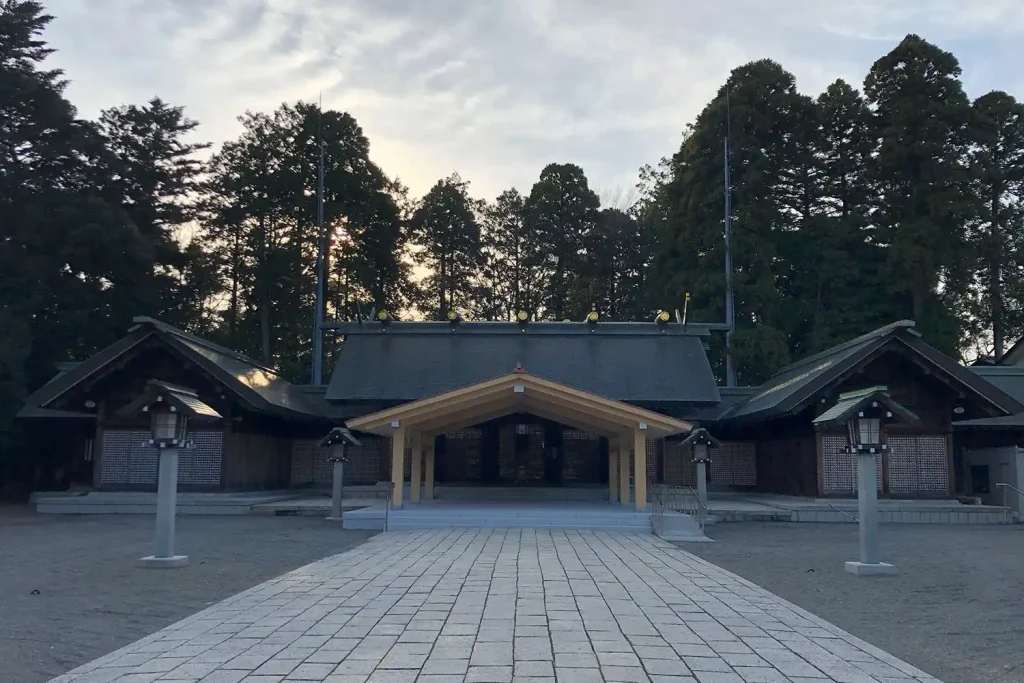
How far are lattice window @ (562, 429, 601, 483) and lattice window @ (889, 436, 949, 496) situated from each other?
25.3 feet

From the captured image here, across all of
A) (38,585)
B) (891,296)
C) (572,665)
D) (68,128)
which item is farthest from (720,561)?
(68,128)

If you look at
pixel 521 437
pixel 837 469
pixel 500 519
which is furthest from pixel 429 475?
pixel 837 469

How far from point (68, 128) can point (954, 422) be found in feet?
89.8

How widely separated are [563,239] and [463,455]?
14.8 metres

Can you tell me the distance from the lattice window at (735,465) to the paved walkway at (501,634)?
583 inches

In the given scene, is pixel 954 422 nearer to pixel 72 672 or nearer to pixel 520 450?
pixel 520 450

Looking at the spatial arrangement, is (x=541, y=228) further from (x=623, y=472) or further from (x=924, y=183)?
(x=623, y=472)

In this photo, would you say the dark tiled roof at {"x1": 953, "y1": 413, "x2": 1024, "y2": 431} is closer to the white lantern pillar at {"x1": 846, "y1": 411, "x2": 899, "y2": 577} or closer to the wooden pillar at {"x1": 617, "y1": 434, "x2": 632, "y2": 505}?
the wooden pillar at {"x1": 617, "y1": 434, "x2": 632, "y2": 505}

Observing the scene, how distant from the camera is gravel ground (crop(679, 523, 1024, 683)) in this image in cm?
628

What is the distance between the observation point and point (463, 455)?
24156 millimetres

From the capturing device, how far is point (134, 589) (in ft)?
28.8

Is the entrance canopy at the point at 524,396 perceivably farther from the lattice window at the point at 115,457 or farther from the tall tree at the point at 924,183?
the tall tree at the point at 924,183

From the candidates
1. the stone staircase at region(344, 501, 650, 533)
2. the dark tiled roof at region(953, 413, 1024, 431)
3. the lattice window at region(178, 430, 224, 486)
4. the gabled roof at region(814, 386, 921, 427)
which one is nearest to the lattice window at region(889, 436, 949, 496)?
the dark tiled roof at region(953, 413, 1024, 431)

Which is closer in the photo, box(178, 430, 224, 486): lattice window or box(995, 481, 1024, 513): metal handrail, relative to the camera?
box(995, 481, 1024, 513): metal handrail
